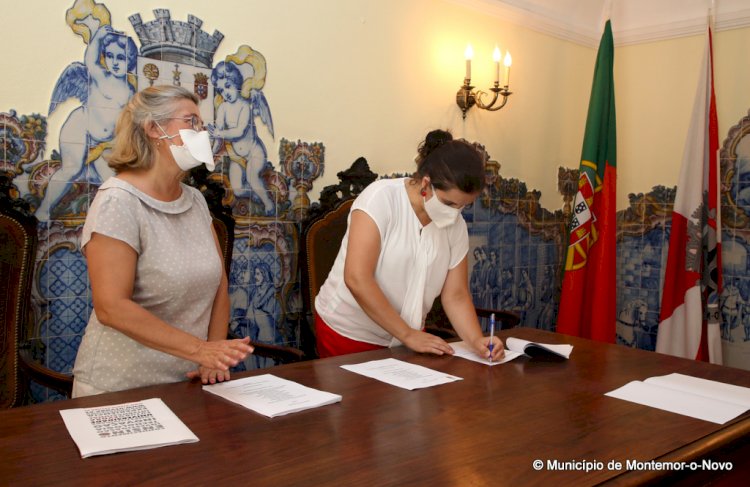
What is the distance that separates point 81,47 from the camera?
2568 millimetres

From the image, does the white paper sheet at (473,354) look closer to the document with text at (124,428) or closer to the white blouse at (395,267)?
the white blouse at (395,267)

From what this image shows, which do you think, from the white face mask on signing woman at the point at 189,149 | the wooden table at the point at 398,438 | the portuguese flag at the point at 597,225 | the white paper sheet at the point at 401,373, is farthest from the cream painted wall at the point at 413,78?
the wooden table at the point at 398,438

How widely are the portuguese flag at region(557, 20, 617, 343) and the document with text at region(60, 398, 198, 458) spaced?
3.32m

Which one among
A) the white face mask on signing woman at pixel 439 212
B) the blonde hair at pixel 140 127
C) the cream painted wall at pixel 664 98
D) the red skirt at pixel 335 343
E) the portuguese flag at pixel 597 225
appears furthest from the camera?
Result: the portuguese flag at pixel 597 225

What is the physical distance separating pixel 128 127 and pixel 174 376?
31.4 inches

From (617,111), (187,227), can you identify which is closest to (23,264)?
(187,227)

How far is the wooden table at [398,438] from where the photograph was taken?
1.27 m

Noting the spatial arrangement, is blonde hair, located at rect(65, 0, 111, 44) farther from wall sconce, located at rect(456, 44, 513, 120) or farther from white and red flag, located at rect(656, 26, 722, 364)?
white and red flag, located at rect(656, 26, 722, 364)

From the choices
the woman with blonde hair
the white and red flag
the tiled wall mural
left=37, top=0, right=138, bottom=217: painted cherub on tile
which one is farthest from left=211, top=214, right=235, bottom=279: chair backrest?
the white and red flag

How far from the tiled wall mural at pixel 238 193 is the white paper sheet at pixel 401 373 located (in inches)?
45.8

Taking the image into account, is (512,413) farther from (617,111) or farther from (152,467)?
(617,111)

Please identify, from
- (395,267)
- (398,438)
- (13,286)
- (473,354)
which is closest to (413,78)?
(395,267)

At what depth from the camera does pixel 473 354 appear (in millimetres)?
2373

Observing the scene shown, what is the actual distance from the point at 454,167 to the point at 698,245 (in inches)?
97.3
